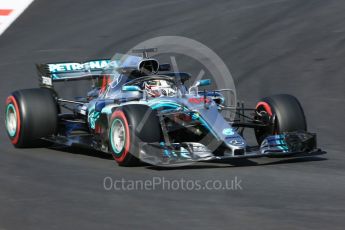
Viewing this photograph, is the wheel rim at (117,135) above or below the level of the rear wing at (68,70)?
below

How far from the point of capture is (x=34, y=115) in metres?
11.4

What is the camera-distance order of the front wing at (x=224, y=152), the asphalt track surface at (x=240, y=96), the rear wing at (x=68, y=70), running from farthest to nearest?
the rear wing at (x=68, y=70) → the front wing at (x=224, y=152) → the asphalt track surface at (x=240, y=96)

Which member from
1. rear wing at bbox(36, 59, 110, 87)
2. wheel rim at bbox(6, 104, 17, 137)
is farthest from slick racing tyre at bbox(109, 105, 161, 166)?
rear wing at bbox(36, 59, 110, 87)

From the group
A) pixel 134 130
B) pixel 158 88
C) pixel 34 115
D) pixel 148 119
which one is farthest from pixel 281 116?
pixel 34 115

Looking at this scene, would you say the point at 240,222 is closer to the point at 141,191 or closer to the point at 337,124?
the point at 141,191

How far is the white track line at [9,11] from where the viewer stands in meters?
20.7

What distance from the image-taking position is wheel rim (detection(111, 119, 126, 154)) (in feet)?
32.7

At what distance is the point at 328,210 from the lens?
732 cm

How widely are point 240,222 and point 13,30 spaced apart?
14974 mm

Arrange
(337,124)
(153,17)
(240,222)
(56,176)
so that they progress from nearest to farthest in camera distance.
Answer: (240,222) < (56,176) < (337,124) < (153,17)

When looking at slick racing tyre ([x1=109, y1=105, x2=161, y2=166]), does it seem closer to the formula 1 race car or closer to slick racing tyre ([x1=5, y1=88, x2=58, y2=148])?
the formula 1 race car

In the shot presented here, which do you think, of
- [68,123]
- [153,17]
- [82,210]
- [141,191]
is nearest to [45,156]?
[68,123]

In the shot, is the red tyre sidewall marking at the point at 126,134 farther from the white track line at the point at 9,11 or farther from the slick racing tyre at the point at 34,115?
the white track line at the point at 9,11

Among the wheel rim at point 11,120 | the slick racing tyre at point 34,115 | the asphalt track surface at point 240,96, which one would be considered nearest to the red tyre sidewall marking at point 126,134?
the asphalt track surface at point 240,96
